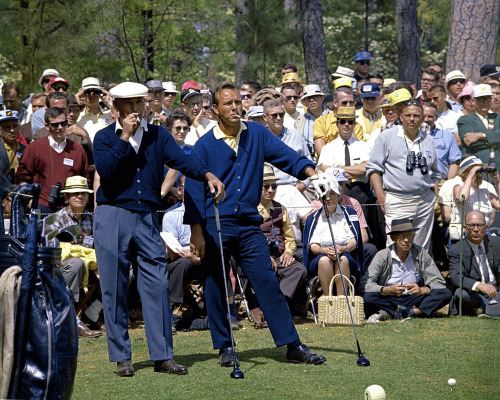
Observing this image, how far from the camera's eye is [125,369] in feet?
23.9

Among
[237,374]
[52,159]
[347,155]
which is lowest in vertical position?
[237,374]

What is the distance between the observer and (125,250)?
738 centimetres

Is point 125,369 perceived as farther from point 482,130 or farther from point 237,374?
point 482,130

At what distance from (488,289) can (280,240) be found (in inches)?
94.3

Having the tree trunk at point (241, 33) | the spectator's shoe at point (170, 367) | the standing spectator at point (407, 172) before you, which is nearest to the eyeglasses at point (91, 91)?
the standing spectator at point (407, 172)

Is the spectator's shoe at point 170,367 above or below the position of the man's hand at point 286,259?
below

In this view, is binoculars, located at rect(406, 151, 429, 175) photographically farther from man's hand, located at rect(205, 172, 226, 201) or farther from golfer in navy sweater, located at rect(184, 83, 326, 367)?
man's hand, located at rect(205, 172, 226, 201)

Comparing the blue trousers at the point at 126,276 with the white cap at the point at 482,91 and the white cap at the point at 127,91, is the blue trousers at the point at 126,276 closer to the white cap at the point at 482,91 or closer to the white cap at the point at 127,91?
the white cap at the point at 127,91

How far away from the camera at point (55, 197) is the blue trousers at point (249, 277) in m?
2.31

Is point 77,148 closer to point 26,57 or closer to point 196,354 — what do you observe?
point 196,354

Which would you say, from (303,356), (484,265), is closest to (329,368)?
(303,356)

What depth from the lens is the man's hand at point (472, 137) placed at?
12.1 meters

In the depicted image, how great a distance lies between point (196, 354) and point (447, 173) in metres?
5.13

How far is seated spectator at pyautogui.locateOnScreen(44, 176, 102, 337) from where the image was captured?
31.2ft
